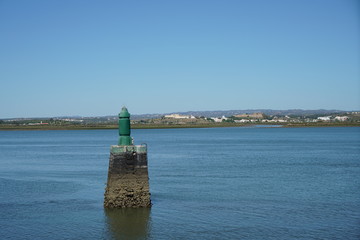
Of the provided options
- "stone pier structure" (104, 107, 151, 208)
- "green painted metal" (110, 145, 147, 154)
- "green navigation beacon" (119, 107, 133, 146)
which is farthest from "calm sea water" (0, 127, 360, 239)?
"green navigation beacon" (119, 107, 133, 146)

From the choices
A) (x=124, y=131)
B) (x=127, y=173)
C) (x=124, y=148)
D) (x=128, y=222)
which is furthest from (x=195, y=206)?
(x=124, y=131)

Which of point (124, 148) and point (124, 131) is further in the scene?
point (124, 131)

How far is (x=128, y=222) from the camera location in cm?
2100

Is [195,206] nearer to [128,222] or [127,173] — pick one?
[128,222]

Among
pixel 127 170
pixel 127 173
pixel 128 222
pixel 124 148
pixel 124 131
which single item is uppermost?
pixel 124 131

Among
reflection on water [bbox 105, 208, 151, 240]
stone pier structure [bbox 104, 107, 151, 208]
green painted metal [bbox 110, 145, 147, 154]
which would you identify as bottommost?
reflection on water [bbox 105, 208, 151, 240]

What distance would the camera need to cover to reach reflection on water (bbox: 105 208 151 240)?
780 inches

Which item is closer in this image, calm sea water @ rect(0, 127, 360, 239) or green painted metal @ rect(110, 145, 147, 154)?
calm sea water @ rect(0, 127, 360, 239)

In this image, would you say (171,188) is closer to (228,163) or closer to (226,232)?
(226,232)

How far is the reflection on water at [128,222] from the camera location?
19.8 meters

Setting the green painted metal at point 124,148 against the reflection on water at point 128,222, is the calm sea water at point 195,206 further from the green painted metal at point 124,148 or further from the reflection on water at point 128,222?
the green painted metal at point 124,148

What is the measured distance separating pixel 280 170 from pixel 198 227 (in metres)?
20.7

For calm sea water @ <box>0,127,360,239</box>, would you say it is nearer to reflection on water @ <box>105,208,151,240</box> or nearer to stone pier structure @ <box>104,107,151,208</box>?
reflection on water @ <box>105,208,151,240</box>

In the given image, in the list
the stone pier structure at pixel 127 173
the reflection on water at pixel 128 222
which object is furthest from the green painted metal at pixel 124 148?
the reflection on water at pixel 128 222
